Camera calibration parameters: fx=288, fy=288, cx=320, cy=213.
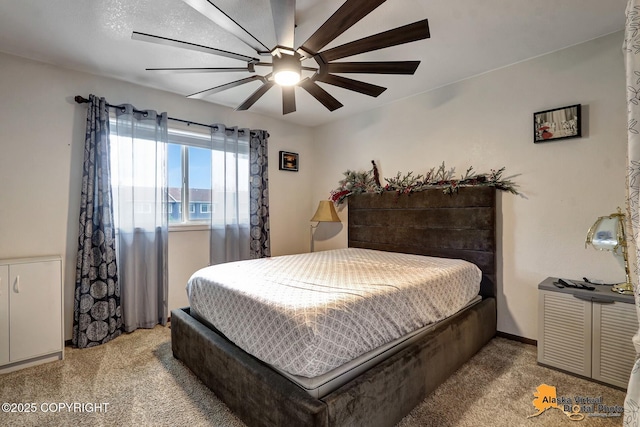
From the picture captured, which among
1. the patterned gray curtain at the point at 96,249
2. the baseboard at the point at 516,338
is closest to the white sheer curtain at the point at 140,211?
the patterned gray curtain at the point at 96,249

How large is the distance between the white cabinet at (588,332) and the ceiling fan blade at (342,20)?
242cm

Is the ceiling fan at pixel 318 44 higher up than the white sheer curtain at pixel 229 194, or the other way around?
the ceiling fan at pixel 318 44

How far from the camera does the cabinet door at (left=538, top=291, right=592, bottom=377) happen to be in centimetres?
213

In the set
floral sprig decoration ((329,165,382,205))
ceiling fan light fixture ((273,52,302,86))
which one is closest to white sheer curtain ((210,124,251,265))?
floral sprig decoration ((329,165,382,205))

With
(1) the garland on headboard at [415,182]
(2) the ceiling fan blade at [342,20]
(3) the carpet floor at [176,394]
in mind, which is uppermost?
(2) the ceiling fan blade at [342,20]

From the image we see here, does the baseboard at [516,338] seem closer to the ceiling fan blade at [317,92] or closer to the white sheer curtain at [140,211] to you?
the ceiling fan blade at [317,92]

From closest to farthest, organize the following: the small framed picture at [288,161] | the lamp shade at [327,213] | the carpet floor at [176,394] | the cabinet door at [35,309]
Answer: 1. the carpet floor at [176,394]
2. the cabinet door at [35,309]
3. the lamp shade at [327,213]
4. the small framed picture at [288,161]

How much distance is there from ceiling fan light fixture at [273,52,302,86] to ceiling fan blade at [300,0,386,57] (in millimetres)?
115

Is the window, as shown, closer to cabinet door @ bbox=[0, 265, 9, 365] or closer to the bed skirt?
cabinet door @ bbox=[0, 265, 9, 365]

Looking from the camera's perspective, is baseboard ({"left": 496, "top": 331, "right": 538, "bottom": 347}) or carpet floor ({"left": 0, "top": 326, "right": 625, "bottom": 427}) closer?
carpet floor ({"left": 0, "top": 326, "right": 625, "bottom": 427})

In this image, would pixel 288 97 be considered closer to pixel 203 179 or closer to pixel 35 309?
pixel 203 179

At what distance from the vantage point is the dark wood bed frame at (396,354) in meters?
1.38

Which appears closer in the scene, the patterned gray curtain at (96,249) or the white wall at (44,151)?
the white wall at (44,151)

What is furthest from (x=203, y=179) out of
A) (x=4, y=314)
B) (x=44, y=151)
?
(x=4, y=314)
